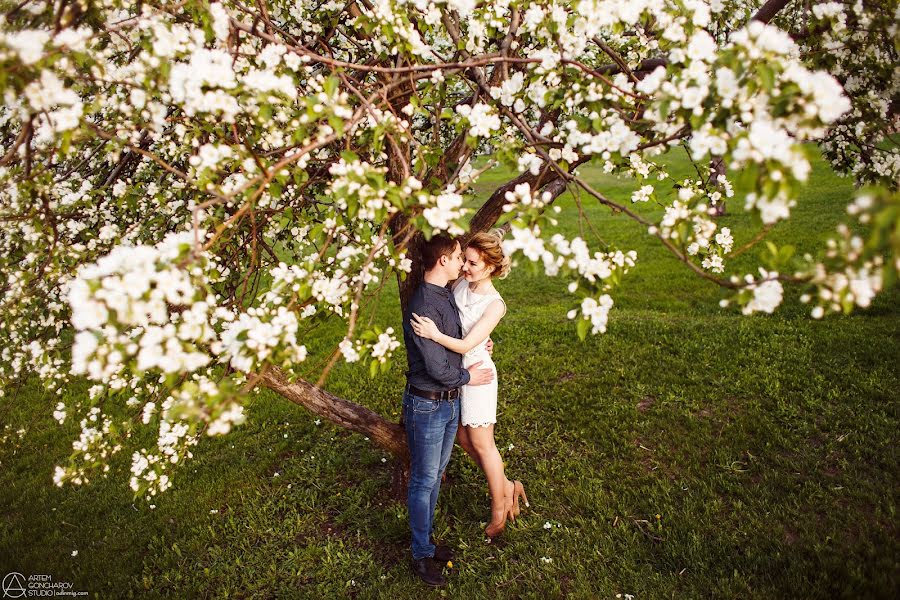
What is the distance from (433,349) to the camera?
3.12m

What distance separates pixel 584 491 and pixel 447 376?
70.1 inches

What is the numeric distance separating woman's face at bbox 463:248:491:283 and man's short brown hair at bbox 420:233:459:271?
0.86ft

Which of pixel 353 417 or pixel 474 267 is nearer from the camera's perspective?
pixel 474 267

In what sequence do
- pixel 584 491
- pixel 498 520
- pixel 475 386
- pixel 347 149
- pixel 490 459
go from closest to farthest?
pixel 347 149, pixel 475 386, pixel 490 459, pixel 498 520, pixel 584 491

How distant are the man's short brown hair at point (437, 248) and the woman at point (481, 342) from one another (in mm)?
283

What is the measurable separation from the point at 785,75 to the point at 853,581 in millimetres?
3108

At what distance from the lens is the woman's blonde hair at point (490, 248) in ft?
10.9

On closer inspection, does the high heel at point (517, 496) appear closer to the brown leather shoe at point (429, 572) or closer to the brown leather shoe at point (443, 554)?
the brown leather shoe at point (443, 554)

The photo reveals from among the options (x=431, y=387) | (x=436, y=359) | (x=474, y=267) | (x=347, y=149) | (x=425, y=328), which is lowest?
(x=431, y=387)

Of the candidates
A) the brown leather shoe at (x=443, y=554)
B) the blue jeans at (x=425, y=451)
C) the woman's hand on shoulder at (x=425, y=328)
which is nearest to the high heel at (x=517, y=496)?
the brown leather shoe at (x=443, y=554)

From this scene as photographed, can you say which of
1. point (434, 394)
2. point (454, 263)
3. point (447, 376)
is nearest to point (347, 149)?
point (454, 263)

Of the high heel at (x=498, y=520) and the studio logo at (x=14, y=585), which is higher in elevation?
the high heel at (x=498, y=520)

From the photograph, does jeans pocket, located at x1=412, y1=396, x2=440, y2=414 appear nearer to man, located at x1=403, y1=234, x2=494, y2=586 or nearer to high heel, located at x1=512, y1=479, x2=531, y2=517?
man, located at x1=403, y1=234, x2=494, y2=586

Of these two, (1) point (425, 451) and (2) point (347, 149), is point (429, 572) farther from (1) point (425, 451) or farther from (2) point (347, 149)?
(2) point (347, 149)
